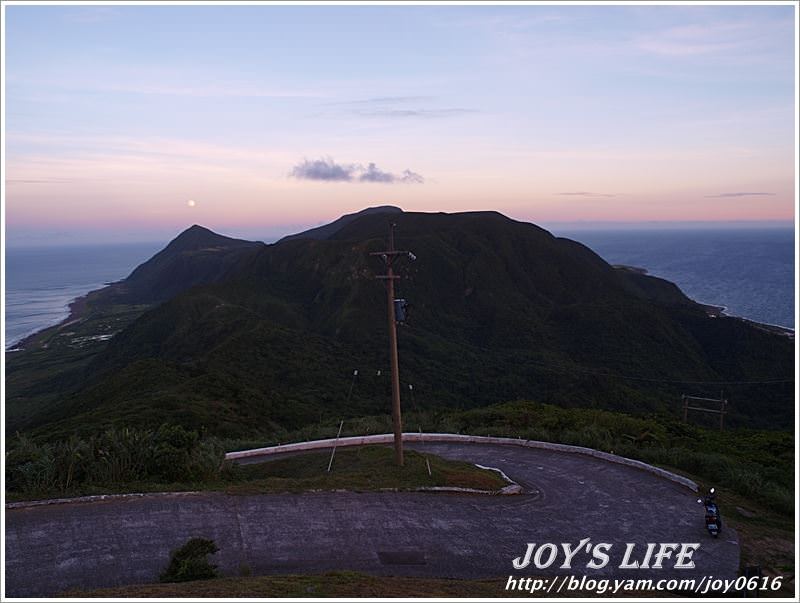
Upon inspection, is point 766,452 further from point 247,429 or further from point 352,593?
point 247,429


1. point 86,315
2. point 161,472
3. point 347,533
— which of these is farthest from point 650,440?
point 86,315

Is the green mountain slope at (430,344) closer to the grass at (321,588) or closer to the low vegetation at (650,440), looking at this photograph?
the low vegetation at (650,440)

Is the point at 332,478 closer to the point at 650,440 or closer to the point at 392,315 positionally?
the point at 392,315

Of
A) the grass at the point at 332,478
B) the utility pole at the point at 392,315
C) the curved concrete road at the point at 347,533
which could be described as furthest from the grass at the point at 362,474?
the utility pole at the point at 392,315

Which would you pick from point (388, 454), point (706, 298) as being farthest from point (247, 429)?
point (706, 298)

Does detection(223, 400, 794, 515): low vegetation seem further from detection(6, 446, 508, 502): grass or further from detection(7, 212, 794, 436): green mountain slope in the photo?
detection(7, 212, 794, 436): green mountain slope
